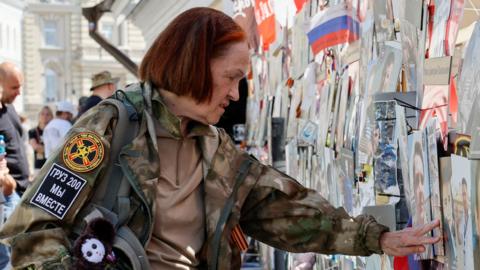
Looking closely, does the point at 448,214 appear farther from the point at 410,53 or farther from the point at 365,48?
the point at 365,48

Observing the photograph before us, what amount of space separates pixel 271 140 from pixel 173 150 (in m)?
3.70

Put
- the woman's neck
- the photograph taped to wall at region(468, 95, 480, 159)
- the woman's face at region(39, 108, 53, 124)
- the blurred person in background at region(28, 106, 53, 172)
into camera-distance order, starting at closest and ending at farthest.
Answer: the photograph taped to wall at region(468, 95, 480, 159) < the woman's neck < the blurred person in background at region(28, 106, 53, 172) < the woman's face at region(39, 108, 53, 124)

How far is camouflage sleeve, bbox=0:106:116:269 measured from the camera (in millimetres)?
2859

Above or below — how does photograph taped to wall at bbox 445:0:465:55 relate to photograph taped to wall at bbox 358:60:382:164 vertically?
above

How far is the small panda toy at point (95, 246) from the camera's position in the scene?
272cm

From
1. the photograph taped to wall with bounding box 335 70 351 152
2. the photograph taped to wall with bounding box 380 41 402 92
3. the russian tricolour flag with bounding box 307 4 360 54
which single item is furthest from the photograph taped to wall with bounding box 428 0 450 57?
the photograph taped to wall with bounding box 335 70 351 152

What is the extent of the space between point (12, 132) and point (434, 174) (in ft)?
19.0

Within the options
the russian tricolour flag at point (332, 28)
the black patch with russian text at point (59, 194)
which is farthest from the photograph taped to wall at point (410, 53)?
the black patch with russian text at point (59, 194)

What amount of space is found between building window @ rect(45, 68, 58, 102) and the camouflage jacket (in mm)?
64614

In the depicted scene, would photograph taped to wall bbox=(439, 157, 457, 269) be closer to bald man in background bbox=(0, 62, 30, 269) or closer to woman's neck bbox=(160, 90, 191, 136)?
woman's neck bbox=(160, 90, 191, 136)

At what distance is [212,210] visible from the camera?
315 centimetres

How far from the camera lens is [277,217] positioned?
340cm

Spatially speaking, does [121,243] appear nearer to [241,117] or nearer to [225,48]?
[225,48]

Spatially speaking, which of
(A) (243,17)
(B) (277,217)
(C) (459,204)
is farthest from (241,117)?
(C) (459,204)
